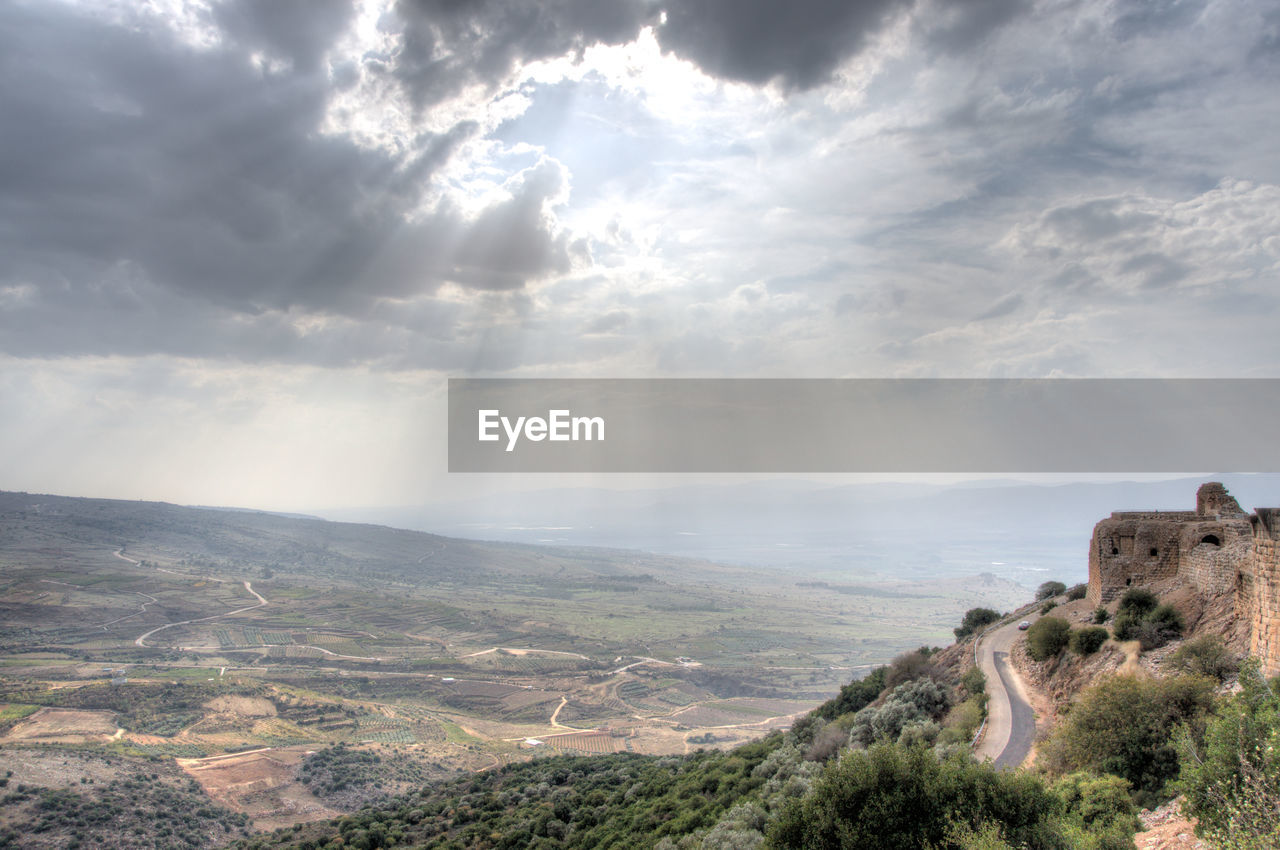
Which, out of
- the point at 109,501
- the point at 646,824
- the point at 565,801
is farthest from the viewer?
the point at 109,501

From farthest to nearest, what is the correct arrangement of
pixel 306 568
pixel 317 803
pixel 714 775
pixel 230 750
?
pixel 306 568, pixel 230 750, pixel 317 803, pixel 714 775

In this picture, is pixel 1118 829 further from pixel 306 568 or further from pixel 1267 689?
pixel 306 568

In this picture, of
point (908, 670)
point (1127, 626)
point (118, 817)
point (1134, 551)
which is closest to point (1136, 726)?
point (1127, 626)

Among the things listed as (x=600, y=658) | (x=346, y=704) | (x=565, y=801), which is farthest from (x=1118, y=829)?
(x=600, y=658)

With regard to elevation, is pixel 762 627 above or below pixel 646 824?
below

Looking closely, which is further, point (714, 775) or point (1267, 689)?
point (714, 775)

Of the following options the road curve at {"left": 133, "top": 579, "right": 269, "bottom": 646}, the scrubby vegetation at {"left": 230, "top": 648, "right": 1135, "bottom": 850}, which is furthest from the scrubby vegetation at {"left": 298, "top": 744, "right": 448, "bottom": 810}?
the road curve at {"left": 133, "top": 579, "right": 269, "bottom": 646}
